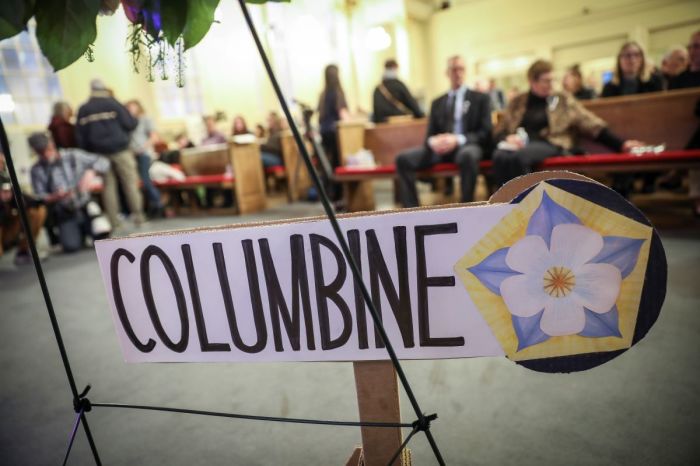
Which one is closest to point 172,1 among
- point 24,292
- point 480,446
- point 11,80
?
point 480,446

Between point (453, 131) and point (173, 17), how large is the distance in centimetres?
300

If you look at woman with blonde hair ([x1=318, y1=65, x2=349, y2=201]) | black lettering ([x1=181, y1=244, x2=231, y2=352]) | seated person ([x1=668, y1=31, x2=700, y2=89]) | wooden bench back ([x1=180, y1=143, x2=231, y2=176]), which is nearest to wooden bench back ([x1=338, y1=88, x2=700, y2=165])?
seated person ([x1=668, y1=31, x2=700, y2=89])

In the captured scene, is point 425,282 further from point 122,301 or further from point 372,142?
point 372,142

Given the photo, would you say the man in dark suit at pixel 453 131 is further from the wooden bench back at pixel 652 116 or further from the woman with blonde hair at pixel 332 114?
the woman with blonde hair at pixel 332 114

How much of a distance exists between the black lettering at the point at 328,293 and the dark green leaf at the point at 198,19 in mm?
294

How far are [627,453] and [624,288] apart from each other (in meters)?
0.61

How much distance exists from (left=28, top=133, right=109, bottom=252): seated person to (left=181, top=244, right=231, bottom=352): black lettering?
3.77 m

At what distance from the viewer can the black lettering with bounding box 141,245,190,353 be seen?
0.65 metres

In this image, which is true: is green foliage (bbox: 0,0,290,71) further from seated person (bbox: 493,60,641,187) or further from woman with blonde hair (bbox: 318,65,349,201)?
woman with blonde hair (bbox: 318,65,349,201)

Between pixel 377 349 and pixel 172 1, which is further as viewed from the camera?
pixel 377 349

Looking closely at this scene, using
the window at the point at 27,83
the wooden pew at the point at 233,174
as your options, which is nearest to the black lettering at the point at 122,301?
the wooden pew at the point at 233,174

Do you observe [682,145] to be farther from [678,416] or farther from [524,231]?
[524,231]

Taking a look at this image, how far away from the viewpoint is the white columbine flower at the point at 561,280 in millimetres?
543

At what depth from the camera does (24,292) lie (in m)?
2.74
